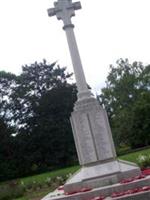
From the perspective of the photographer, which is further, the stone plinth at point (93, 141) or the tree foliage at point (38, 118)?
the tree foliage at point (38, 118)

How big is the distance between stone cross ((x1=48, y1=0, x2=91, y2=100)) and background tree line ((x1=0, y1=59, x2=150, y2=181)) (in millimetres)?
37792

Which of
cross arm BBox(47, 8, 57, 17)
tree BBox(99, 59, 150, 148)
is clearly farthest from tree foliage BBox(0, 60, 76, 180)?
cross arm BBox(47, 8, 57, 17)

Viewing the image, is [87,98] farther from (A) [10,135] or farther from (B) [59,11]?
(A) [10,135]

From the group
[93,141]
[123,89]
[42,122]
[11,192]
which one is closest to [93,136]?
[93,141]

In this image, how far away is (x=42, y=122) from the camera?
53375 millimetres

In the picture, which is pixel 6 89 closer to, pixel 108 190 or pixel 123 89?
pixel 123 89

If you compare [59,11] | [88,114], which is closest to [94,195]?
[88,114]

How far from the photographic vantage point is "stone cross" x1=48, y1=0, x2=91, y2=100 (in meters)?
14.0

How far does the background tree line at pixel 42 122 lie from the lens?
173 feet

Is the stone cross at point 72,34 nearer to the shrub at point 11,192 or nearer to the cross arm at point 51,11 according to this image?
the cross arm at point 51,11

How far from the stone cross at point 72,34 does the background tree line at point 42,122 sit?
3779 centimetres

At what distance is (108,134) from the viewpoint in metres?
13.6

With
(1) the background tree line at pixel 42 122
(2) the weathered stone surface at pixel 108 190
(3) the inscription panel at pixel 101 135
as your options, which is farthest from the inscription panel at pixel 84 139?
(1) the background tree line at pixel 42 122

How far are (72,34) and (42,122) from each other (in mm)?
39429
